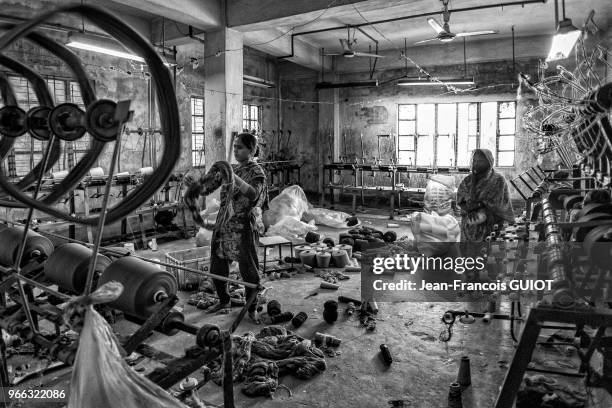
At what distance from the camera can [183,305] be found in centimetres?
557

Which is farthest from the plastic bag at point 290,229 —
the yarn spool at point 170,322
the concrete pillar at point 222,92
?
the yarn spool at point 170,322

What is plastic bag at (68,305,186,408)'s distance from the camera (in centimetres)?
159

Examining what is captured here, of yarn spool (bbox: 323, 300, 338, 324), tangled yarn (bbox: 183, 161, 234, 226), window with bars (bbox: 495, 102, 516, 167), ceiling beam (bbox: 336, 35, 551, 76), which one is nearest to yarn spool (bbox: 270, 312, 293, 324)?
yarn spool (bbox: 323, 300, 338, 324)

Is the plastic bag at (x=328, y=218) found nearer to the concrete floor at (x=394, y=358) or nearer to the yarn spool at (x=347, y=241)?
the yarn spool at (x=347, y=241)

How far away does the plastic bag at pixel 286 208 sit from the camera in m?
10.0

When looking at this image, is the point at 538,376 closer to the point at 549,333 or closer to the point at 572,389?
the point at 572,389

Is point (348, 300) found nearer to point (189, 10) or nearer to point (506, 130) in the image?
point (189, 10)

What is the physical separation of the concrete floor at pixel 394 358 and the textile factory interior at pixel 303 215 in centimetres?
3

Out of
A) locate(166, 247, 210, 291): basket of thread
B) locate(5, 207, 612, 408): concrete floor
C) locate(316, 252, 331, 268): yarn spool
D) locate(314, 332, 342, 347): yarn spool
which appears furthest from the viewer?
locate(316, 252, 331, 268): yarn spool

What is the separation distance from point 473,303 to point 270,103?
34.4 feet

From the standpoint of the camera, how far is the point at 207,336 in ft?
7.63

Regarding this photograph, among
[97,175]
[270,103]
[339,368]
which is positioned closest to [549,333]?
[339,368]

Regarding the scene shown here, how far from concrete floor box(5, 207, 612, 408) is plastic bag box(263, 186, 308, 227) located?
13.5ft

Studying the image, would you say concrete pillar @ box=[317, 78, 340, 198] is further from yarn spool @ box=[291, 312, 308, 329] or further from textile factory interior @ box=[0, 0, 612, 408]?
yarn spool @ box=[291, 312, 308, 329]
